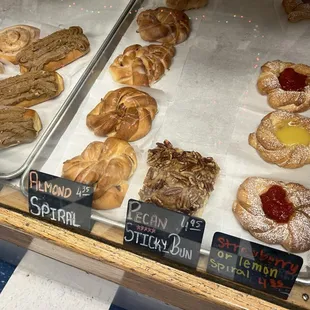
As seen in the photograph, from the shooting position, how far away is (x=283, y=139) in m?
1.76

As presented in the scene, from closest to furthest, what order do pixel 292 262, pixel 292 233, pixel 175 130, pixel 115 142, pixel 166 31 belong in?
pixel 292 262 < pixel 292 233 < pixel 115 142 < pixel 175 130 < pixel 166 31

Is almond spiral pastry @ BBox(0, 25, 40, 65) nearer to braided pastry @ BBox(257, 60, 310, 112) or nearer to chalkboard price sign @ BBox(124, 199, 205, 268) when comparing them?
braided pastry @ BBox(257, 60, 310, 112)

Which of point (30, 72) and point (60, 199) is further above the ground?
point (60, 199)

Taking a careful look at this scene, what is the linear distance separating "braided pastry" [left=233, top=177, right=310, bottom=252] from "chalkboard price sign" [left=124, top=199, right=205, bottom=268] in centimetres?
30

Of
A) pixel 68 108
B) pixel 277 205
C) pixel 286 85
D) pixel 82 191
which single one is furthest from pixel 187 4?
pixel 82 191

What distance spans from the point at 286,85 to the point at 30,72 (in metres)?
1.10

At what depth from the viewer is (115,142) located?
168cm

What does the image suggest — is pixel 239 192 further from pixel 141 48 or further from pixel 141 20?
pixel 141 20

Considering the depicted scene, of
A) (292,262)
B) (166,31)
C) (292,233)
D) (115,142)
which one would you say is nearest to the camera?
(292,262)

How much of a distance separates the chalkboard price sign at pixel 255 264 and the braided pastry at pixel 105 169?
17.9 inches

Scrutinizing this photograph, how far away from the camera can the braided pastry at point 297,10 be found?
6.91ft

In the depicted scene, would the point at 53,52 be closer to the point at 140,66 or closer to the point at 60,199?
the point at 140,66

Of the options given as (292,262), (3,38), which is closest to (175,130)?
(292,262)

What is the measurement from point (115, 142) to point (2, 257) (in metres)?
0.78
